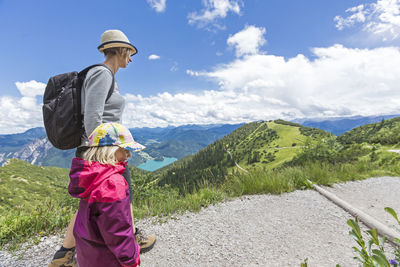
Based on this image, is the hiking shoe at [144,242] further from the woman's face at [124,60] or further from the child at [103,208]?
the woman's face at [124,60]

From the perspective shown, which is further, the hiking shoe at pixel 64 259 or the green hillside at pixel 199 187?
the green hillside at pixel 199 187

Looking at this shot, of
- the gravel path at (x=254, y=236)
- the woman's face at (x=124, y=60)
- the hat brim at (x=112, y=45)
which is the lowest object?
the gravel path at (x=254, y=236)

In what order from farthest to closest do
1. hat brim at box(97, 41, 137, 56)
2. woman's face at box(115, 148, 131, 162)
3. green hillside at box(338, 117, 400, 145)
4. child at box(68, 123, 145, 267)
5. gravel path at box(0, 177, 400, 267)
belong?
green hillside at box(338, 117, 400, 145) < gravel path at box(0, 177, 400, 267) < hat brim at box(97, 41, 137, 56) < woman's face at box(115, 148, 131, 162) < child at box(68, 123, 145, 267)

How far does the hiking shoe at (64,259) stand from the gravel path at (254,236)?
616mm

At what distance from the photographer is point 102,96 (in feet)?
6.84

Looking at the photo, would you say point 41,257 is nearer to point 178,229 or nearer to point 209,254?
point 178,229

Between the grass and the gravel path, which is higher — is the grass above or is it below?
above

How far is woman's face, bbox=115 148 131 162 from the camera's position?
185 cm

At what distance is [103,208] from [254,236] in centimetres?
252

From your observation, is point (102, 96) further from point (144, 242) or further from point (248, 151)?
point (248, 151)

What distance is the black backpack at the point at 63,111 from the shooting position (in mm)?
2003

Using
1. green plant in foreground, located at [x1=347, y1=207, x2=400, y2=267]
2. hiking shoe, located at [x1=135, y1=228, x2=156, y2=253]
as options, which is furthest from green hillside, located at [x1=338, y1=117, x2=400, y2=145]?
green plant in foreground, located at [x1=347, y1=207, x2=400, y2=267]

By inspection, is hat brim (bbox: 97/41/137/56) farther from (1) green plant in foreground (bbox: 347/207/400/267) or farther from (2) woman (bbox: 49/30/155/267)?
(1) green plant in foreground (bbox: 347/207/400/267)

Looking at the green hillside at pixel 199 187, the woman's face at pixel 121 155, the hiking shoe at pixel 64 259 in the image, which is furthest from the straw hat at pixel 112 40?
the green hillside at pixel 199 187
